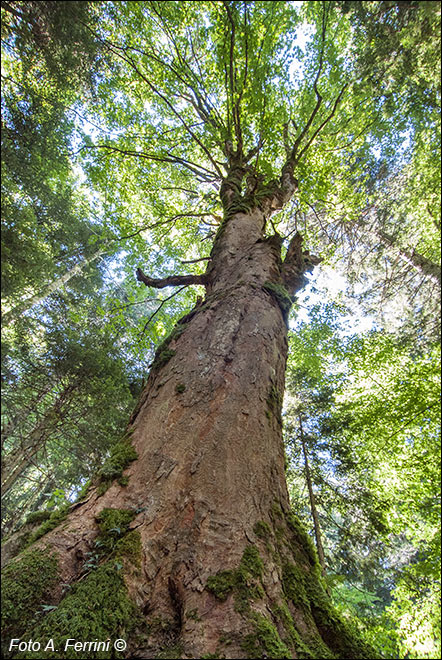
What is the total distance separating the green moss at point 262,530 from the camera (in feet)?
5.60

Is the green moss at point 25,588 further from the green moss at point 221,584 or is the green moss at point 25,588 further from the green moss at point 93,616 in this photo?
the green moss at point 221,584

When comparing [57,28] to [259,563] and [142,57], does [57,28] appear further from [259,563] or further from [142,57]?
[142,57]

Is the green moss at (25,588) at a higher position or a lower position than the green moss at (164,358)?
lower

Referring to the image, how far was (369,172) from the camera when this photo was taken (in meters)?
8.02

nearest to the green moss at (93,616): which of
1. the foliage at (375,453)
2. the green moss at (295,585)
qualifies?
the green moss at (295,585)

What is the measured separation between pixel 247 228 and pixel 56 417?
565 cm

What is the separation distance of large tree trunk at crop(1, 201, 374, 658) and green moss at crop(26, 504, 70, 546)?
0.09 metres

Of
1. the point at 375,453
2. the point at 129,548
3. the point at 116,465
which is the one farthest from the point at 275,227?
the point at 129,548

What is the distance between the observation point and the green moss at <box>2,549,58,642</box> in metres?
1.19

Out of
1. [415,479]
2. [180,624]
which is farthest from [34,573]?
[415,479]

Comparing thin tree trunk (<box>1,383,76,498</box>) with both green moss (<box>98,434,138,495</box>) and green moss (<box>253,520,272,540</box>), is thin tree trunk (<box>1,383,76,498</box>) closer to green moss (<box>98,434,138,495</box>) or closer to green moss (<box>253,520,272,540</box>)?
green moss (<box>98,434,138,495</box>)

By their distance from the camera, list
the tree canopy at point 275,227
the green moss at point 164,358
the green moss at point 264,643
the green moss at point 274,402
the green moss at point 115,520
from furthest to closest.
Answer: the tree canopy at point 275,227
the green moss at point 164,358
the green moss at point 274,402
the green moss at point 115,520
the green moss at point 264,643

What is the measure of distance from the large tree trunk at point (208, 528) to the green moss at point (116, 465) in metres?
0.04

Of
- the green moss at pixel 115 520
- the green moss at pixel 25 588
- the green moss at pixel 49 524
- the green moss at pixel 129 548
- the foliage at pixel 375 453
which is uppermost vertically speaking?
the foliage at pixel 375 453
